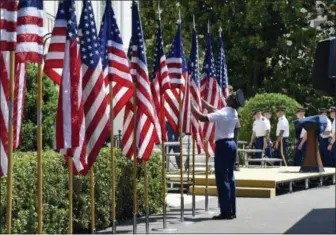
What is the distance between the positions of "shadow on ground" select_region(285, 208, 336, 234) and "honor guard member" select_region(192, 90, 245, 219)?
1.26m

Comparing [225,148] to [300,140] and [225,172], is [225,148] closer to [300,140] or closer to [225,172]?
[225,172]

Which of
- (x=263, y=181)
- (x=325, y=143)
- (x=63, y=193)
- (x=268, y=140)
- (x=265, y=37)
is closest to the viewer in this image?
(x=63, y=193)

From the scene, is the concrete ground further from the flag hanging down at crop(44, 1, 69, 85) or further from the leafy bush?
the leafy bush

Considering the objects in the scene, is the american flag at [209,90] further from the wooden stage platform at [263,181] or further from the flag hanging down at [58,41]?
the flag hanging down at [58,41]

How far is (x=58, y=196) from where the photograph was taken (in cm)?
1205

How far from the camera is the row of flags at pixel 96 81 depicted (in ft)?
29.3

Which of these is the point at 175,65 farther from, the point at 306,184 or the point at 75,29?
the point at 306,184

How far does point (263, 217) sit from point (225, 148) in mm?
1502

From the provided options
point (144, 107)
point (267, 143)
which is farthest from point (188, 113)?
point (267, 143)

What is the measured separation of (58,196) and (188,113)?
348 cm

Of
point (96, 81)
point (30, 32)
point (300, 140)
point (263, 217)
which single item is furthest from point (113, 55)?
point (300, 140)

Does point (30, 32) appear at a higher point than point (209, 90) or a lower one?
higher

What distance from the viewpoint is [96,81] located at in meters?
10.6

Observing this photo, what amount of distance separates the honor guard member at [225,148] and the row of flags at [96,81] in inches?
23.2
